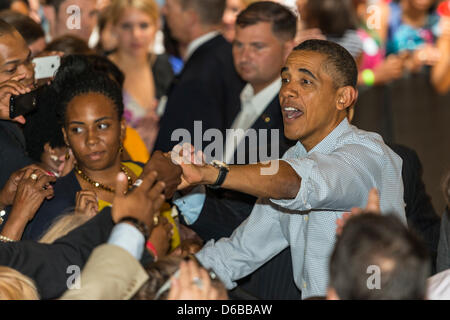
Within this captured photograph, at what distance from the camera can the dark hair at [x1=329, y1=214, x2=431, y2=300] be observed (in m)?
1.84

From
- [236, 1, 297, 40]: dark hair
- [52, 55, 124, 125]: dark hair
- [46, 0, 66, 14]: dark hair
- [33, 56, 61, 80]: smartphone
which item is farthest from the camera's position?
[46, 0, 66, 14]: dark hair

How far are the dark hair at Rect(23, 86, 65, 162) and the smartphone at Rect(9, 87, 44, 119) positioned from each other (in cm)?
14

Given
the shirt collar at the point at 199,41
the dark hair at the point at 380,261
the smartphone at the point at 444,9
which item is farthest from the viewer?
the smartphone at the point at 444,9

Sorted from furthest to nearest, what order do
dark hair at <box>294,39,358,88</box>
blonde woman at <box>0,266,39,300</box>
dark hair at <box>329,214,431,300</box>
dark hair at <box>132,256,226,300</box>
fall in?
dark hair at <box>294,39,358,88</box>, dark hair at <box>132,256,226,300</box>, blonde woman at <box>0,266,39,300</box>, dark hair at <box>329,214,431,300</box>

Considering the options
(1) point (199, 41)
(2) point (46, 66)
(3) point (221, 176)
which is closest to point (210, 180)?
(3) point (221, 176)

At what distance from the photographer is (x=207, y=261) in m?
2.85

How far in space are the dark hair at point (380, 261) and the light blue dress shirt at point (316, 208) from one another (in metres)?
0.53

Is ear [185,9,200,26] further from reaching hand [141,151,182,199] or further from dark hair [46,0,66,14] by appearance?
reaching hand [141,151,182,199]

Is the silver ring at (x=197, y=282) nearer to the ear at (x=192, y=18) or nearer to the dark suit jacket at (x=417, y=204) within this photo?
the dark suit jacket at (x=417, y=204)

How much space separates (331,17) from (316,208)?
12.2 feet

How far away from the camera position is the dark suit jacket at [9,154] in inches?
131

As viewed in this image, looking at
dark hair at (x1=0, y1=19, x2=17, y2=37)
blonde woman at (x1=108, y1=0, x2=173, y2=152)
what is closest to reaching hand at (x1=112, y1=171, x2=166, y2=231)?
dark hair at (x1=0, y1=19, x2=17, y2=37)

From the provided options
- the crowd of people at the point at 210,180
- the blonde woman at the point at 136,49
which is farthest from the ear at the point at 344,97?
the blonde woman at the point at 136,49
